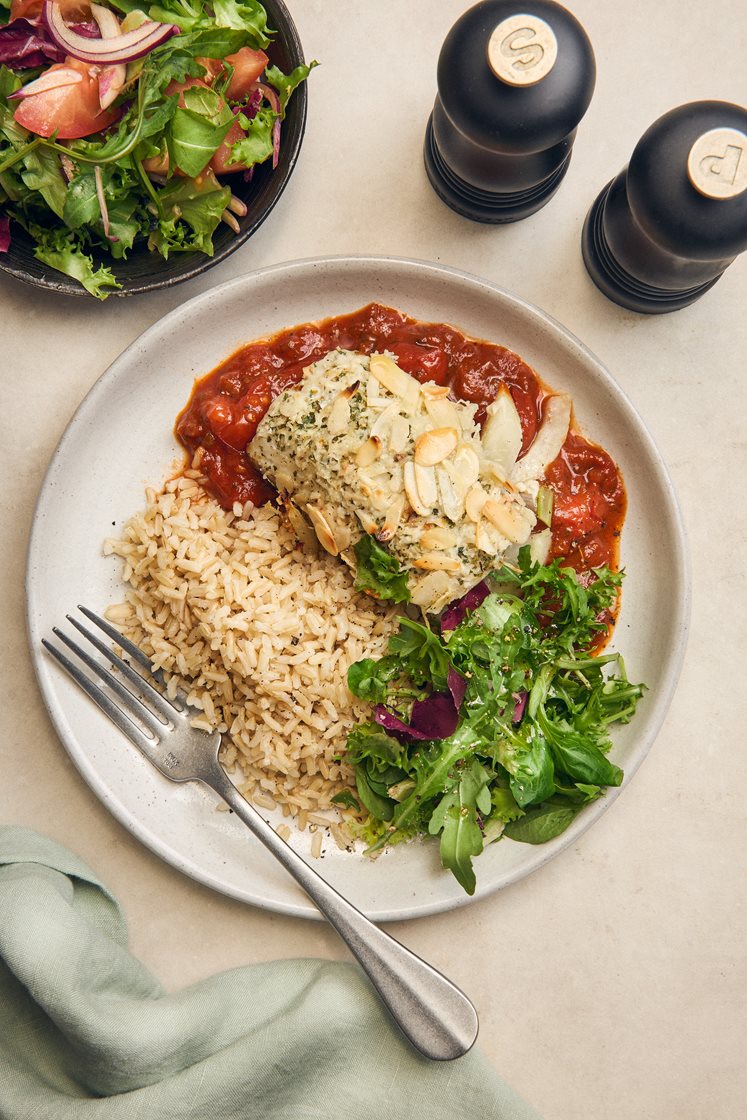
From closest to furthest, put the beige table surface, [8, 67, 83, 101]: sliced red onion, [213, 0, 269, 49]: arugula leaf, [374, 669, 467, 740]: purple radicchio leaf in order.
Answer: [8, 67, 83, 101]: sliced red onion, [213, 0, 269, 49]: arugula leaf, [374, 669, 467, 740]: purple radicchio leaf, the beige table surface

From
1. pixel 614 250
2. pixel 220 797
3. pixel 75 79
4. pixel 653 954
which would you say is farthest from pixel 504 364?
pixel 653 954

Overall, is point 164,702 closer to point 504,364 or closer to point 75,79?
point 504,364

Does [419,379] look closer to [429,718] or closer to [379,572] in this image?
[379,572]

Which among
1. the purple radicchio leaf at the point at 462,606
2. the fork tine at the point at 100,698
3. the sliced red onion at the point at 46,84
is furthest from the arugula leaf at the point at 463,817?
the sliced red onion at the point at 46,84

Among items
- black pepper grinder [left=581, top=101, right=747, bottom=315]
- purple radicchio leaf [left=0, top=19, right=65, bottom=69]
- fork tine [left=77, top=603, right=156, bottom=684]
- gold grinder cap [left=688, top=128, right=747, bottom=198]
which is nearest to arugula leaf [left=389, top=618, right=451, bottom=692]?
fork tine [left=77, top=603, right=156, bottom=684]

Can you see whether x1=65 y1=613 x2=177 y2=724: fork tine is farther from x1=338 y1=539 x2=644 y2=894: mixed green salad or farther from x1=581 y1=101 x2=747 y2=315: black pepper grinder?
x1=581 y1=101 x2=747 y2=315: black pepper grinder
